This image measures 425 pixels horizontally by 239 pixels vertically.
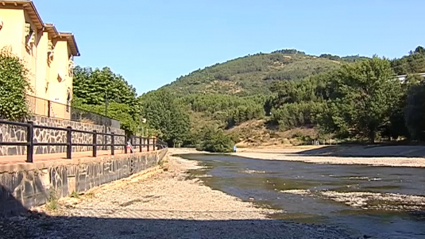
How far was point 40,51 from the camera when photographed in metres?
30.0

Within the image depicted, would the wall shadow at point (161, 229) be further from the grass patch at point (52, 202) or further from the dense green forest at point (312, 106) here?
Answer: the dense green forest at point (312, 106)

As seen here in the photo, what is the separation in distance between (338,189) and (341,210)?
714 cm

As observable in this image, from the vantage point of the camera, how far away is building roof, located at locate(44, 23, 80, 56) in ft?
103

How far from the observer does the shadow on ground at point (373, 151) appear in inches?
2126

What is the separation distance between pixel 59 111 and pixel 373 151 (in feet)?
154

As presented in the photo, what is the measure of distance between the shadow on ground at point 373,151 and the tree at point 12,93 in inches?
1674

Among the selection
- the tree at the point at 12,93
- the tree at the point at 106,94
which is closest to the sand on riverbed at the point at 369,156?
the tree at the point at 106,94

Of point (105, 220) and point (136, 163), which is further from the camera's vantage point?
point (136, 163)

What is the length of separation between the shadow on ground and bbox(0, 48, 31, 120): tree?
140ft

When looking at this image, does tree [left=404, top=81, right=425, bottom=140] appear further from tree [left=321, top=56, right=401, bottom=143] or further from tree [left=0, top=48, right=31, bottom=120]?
tree [left=0, top=48, right=31, bottom=120]

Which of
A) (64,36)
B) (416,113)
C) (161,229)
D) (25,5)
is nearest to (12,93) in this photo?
(25,5)

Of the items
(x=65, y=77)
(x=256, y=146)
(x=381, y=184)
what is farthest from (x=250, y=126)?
(x=381, y=184)

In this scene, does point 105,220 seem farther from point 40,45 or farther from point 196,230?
point 40,45

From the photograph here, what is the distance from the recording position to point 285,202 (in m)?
15.8
